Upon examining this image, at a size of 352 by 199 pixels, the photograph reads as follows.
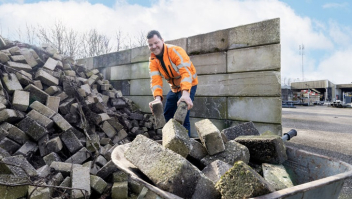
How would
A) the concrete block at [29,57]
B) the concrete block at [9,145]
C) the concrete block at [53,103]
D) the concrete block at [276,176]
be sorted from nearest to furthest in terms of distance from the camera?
the concrete block at [276,176] → the concrete block at [9,145] → the concrete block at [53,103] → the concrete block at [29,57]

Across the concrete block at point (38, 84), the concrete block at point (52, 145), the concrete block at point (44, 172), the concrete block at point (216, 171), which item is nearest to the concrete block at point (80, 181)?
the concrete block at point (44, 172)

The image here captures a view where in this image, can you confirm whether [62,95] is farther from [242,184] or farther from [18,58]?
[242,184]

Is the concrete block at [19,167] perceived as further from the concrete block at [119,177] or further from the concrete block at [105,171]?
the concrete block at [119,177]

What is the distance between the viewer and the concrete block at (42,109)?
329 centimetres

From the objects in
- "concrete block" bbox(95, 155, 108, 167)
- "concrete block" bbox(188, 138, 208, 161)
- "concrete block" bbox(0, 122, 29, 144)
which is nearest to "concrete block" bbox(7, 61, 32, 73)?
"concrete block" bbox(0, 122, 29, 144)

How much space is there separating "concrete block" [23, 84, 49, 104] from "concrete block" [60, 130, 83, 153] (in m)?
0.89

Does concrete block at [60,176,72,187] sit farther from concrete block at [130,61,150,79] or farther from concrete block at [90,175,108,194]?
concrete block at [130,61,150,79]

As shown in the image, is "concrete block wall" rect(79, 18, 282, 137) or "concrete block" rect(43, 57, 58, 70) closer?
"concrete block wall" rect(79, 18, 282, 137)

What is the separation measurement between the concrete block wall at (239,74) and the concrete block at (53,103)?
82.9 inches

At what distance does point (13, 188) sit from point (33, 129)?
1028mm

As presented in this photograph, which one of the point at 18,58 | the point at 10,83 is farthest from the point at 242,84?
the point at 18,58

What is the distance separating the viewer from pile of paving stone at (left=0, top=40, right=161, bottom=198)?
2.38 m

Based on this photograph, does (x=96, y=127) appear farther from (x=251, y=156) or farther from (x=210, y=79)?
(x=251, y=156)

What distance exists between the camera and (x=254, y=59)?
3.42 meters
